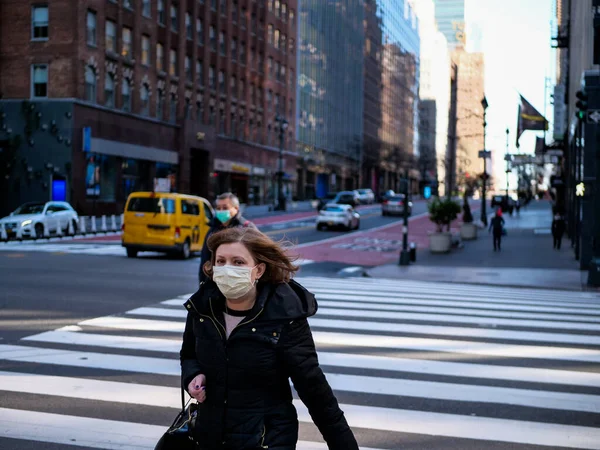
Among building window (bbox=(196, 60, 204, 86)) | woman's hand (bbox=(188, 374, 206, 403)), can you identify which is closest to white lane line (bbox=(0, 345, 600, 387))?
woman's hand (bbox=(188, 374, 206, 403))

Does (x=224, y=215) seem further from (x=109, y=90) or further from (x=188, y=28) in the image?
(x=188, y=28)

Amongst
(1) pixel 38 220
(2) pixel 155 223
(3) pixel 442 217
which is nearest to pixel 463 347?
(2) pixel 155 223

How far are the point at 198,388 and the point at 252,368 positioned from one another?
266 mm

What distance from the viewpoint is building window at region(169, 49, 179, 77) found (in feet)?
187

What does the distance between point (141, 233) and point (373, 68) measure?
109962 mm

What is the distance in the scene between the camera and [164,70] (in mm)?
56219

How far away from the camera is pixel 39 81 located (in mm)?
45250

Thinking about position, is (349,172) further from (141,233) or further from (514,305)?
(514,305)

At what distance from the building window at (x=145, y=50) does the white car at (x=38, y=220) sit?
746 inches

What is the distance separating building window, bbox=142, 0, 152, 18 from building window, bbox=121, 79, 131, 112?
209 inches

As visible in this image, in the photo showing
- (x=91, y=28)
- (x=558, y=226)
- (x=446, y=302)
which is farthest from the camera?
(x=91, y=28)

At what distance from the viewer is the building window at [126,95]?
50250 millimetres

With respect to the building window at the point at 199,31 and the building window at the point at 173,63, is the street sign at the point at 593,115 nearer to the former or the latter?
the building window at the point at 173,63

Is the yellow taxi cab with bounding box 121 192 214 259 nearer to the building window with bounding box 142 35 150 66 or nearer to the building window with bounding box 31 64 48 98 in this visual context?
the building window with bounding box 31 64 48 98
